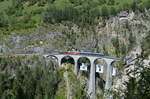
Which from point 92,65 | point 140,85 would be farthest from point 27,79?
point 140,85

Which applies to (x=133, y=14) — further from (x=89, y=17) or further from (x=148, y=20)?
(x=89, y=17)

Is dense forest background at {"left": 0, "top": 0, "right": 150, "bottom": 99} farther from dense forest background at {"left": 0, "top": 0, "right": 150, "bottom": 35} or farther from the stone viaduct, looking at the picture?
the stone viaduct

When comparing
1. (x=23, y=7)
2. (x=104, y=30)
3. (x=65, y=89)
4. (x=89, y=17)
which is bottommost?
(x=65, y=89)

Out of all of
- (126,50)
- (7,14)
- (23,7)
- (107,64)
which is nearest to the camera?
(107,64)

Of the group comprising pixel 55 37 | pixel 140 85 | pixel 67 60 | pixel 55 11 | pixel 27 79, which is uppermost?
pixel 55 11

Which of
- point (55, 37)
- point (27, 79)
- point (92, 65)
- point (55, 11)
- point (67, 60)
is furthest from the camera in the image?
point (55, 11)

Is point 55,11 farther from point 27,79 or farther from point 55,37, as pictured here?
point 27,79

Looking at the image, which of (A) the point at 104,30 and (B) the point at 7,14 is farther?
(B) the point at 7,14

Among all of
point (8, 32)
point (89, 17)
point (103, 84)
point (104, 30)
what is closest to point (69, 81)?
point (103, 84)

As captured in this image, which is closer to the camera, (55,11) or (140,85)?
(140,85)

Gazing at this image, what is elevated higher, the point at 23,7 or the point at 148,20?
the point at 23,7

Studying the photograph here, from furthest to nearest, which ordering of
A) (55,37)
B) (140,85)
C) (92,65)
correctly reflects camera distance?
(55,37), (92,65), (140,85)
